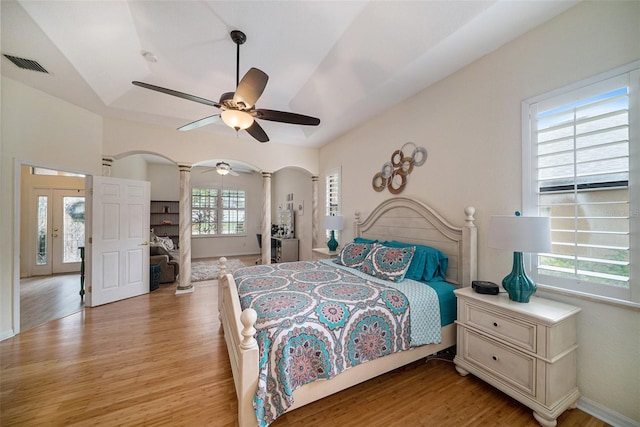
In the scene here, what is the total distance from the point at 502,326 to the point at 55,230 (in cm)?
821

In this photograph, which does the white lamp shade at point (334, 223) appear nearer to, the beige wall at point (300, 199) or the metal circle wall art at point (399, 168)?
the metal circle wall art at point (399, 168)

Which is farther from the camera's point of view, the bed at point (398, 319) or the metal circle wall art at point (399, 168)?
the metal circle wall art at point (399, 168)

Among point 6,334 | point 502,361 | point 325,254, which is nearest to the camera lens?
point 502,361

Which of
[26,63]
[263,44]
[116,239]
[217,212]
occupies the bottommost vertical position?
[116,239]

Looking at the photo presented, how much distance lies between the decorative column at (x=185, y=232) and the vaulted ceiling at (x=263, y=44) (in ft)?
4.35

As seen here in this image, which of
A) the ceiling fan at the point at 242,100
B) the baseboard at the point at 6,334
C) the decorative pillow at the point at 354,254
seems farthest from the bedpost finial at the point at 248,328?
the baseboard at the point at 6,334

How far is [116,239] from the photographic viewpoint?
Result: 3814mm

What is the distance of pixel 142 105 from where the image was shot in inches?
139

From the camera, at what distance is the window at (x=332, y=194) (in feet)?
15.5

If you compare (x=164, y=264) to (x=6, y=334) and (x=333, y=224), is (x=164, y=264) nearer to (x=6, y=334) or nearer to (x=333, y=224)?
(x=6, y=334)

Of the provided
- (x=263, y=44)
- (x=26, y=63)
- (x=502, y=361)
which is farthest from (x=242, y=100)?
(x=502, y=361)

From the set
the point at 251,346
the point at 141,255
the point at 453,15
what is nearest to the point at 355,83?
the point at 453,15

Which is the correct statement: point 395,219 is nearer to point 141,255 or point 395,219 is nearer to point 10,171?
point 141,255

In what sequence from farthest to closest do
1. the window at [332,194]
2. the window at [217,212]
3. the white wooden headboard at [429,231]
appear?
the window at [217,212] → the window at [332,194] → the white wooden headboard at [429,231]
